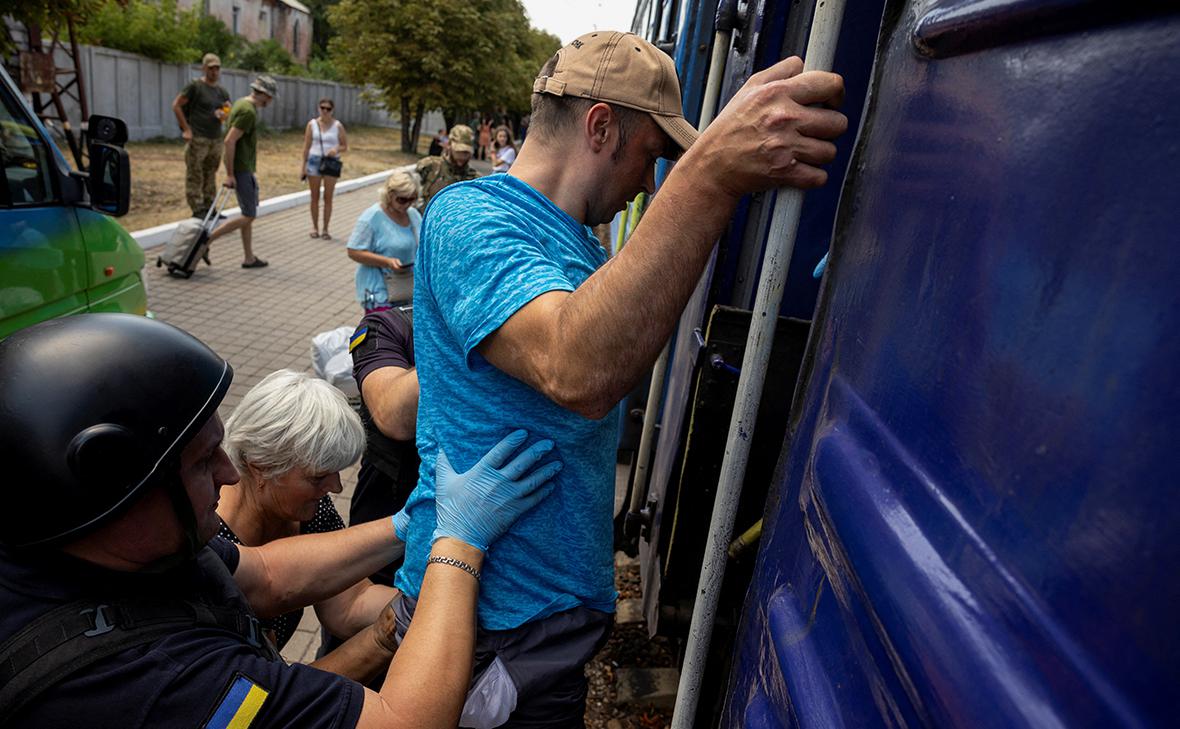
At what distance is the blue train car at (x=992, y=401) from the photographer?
0.53m

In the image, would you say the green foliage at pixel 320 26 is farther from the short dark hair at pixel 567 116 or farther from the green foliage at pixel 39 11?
the short dark hair at pixel 567 116

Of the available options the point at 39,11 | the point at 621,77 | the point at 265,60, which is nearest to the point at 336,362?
the point at 621,77

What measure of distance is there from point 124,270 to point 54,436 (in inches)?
130

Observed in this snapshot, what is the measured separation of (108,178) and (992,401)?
14.4 feet

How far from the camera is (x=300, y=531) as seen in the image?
2504mm

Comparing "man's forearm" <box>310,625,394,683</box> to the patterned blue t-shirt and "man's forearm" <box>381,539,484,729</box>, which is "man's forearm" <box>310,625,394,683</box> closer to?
the patterned blue t-shirt

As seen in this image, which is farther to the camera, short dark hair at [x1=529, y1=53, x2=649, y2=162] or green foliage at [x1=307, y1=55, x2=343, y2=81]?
green foliage at [x1=307, y1=55, x2=343, y2=81]

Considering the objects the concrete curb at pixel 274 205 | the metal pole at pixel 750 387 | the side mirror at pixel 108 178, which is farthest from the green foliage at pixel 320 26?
the metal pole at pixel 750 387

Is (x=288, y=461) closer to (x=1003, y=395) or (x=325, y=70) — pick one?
(x=1003, y=395)

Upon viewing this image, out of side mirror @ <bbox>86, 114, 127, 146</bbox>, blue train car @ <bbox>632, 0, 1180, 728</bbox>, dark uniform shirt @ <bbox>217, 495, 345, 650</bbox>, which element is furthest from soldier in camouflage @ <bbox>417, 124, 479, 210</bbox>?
blue train car @ <bbox>632, 0, 1180, 728</bbox>

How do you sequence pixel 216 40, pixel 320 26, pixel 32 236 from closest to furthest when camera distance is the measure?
pixel 32 236 < pixel 216 40 < pixel 320 26

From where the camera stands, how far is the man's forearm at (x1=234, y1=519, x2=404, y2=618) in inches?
78.5

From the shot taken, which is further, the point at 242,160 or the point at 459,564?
the point at 242,160

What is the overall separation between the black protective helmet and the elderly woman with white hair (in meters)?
0.70
